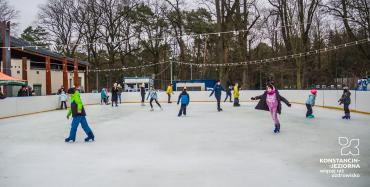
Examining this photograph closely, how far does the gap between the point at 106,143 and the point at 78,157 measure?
65.7 inches

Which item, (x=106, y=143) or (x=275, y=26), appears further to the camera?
(x=275, y=26)

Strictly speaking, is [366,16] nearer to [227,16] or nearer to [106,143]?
[227,16]

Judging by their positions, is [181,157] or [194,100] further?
[194,100]

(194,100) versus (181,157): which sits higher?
(194,100)

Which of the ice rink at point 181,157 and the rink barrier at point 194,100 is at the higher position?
the rink barrier at point 194,100

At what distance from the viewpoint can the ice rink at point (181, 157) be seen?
4996 millimetres

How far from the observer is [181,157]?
6602 mm

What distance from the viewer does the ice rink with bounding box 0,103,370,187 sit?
500 cm

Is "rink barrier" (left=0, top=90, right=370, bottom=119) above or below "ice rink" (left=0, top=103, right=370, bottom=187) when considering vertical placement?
above

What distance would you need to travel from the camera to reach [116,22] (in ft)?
124

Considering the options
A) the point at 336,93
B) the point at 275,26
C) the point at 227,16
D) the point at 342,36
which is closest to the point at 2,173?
the point at 336,93

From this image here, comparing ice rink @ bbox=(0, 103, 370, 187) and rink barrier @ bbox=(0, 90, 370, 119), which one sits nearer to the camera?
ice rink @ bbox=(0, 103, 370, 187)

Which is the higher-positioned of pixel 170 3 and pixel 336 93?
pixel 170 3

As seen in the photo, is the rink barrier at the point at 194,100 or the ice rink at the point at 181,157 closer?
the ice rink at the point at 181,157
